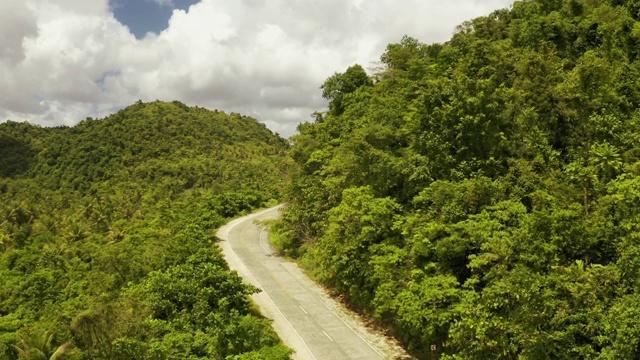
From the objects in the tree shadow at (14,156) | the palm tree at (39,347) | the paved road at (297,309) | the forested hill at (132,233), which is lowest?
the paved road at (297,309)

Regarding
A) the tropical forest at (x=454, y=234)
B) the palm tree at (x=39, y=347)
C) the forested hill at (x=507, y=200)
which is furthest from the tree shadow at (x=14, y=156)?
the forested hill at (x=507, y=200)

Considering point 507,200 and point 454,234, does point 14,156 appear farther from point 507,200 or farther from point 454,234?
point 507,200

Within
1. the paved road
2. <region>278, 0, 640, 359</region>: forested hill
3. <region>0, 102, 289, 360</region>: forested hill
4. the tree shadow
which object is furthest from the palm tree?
the tree shadow

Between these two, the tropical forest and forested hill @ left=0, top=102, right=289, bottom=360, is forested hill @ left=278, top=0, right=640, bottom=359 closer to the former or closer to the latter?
the tropical forest

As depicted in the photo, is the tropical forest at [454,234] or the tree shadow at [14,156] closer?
the tropical forest at [454,234]

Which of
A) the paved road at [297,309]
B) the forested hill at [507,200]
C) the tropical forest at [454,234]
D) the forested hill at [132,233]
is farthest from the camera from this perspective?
the paved road at [297,309]

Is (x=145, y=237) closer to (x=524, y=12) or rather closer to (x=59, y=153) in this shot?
(x=524, y=12)

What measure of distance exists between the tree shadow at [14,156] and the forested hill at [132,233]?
0.43 m

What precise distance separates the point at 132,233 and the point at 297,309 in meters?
30.6

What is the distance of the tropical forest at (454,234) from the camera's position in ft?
57.0

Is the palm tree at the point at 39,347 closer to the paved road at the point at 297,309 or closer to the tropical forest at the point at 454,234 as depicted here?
the tropical forest at the point at 454,234

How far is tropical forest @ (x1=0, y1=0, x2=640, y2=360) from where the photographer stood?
57.0 ft

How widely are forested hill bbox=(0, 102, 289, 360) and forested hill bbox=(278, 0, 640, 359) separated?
8171mm

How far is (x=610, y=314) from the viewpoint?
14719 mm
